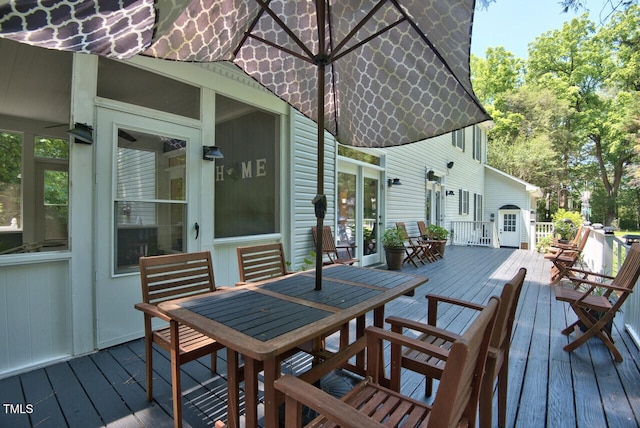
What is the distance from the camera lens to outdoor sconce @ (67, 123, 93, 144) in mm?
2523

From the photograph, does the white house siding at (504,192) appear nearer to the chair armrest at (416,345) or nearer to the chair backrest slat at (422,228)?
the chair backrest slat at (422,228)

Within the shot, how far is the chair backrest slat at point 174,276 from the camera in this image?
6.79 feet

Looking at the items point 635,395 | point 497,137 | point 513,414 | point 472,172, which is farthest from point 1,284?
point 497,137

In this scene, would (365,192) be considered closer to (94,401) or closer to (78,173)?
(78,173)

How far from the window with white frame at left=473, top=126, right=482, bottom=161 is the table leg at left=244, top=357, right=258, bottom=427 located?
1431 cm

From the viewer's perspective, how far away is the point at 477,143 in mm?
14086

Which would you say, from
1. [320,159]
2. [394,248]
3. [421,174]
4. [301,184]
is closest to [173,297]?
A: [320,159]

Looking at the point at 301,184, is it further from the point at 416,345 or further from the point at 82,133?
the point at 416,345

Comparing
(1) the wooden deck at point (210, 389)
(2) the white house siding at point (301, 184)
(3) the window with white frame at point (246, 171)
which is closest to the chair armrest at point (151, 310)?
(1) the wooden deck at point (210, 389)

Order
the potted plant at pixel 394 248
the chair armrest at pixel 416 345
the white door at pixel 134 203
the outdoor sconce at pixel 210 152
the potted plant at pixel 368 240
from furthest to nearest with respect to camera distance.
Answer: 1. the potted plant at pixel 368 240
2. the potted plant at pixel 394 248
3. the outdoor sconce at pixel 210 152
4. the white door at pixel 134 203
5. the chair armrest at pixel 416 345

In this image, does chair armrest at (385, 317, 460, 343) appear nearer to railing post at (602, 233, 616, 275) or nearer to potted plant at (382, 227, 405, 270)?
railing post at (602, 233, 616, 275)

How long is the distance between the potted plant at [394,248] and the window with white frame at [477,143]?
9.25 m

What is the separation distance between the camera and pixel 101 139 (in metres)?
2.75

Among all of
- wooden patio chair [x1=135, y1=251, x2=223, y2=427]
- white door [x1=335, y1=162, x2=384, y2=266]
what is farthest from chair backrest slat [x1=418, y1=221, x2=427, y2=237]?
wooden patio chair [x1=135, y1=251, x2=223, y2=427]
